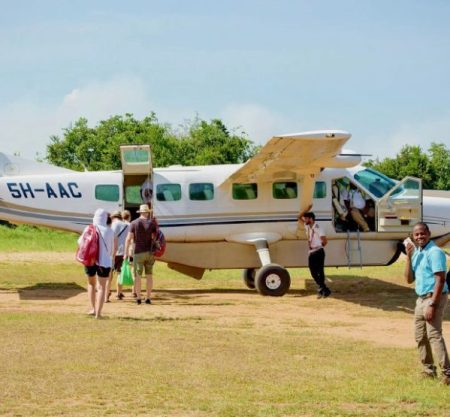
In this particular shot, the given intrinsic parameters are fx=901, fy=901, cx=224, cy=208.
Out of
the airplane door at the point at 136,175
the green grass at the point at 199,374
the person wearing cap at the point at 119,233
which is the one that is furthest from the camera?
the airplane door at the point at 136,175

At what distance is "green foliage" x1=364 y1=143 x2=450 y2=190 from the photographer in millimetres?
53875

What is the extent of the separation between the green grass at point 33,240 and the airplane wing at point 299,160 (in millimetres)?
14905

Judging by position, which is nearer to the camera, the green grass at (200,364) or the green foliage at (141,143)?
the green grass at (200,364)

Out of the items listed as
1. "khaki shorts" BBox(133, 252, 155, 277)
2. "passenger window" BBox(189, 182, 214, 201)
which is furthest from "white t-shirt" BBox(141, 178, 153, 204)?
"khaki shorts" BBox(133, 252, 155, 277)

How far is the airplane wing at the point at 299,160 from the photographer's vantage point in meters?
17.0

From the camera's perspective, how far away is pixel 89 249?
14133 mm

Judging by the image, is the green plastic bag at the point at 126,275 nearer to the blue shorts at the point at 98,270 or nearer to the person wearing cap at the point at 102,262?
the person wearing cap at the point at 102,262

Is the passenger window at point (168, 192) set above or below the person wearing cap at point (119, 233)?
above

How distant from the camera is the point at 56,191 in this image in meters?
20.2

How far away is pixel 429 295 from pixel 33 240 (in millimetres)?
29573

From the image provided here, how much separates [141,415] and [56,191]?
12.7 metres

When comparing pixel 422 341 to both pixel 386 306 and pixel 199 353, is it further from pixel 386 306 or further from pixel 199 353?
pixel 386 306

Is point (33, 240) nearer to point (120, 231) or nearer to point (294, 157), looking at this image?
point (120, 231)

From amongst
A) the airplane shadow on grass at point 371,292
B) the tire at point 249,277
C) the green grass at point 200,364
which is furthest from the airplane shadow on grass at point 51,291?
the airplane shadow on grass at point 371,292
